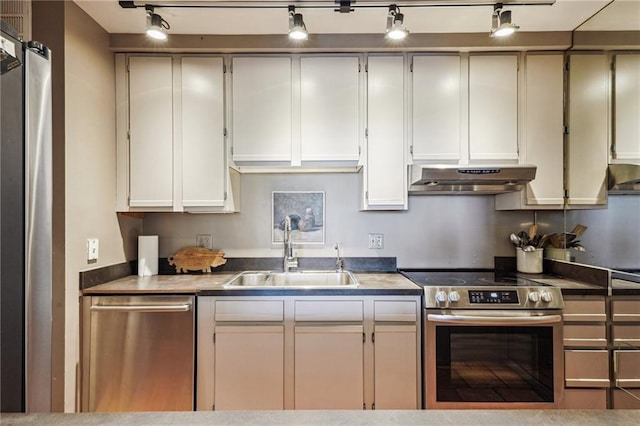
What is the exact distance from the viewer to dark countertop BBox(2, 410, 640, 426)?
673 millimetres

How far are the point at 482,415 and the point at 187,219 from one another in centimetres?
238

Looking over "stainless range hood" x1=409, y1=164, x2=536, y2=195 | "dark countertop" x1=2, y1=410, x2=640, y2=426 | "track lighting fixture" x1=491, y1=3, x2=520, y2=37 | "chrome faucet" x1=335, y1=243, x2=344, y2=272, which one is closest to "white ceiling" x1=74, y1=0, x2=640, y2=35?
"track lighting fixture" x1=491, y1=3, x2=520, y2=37

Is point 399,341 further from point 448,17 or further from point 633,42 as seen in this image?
point 633,42

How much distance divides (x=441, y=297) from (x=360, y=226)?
88 centimetres

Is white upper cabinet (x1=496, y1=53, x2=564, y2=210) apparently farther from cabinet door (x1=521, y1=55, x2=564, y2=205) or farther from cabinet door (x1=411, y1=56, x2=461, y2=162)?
cabinet door (x1=411, y1=56, x2=461, y2=162)

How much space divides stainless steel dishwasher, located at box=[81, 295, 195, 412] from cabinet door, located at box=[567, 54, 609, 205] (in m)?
2.69

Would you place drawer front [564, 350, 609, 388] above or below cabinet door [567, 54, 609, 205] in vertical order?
below

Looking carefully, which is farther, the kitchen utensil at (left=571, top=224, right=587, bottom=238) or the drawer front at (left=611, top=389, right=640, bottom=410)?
the kitchen utensil at (left=571, top=224, right=587, bottom=238)

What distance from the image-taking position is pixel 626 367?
192 centimetres

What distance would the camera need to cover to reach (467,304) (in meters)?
1.91

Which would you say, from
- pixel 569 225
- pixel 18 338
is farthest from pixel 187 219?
pixel 569 225

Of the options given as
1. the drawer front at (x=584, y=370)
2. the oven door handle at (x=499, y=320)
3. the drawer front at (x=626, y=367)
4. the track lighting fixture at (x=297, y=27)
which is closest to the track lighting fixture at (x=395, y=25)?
the track lighting fixture at (x=297, y=27)

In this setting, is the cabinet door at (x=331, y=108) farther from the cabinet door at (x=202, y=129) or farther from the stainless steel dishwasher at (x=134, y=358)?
the stainless steel dishwasher at (x=134, y=358)

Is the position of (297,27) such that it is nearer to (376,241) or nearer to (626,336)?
(376,241)
